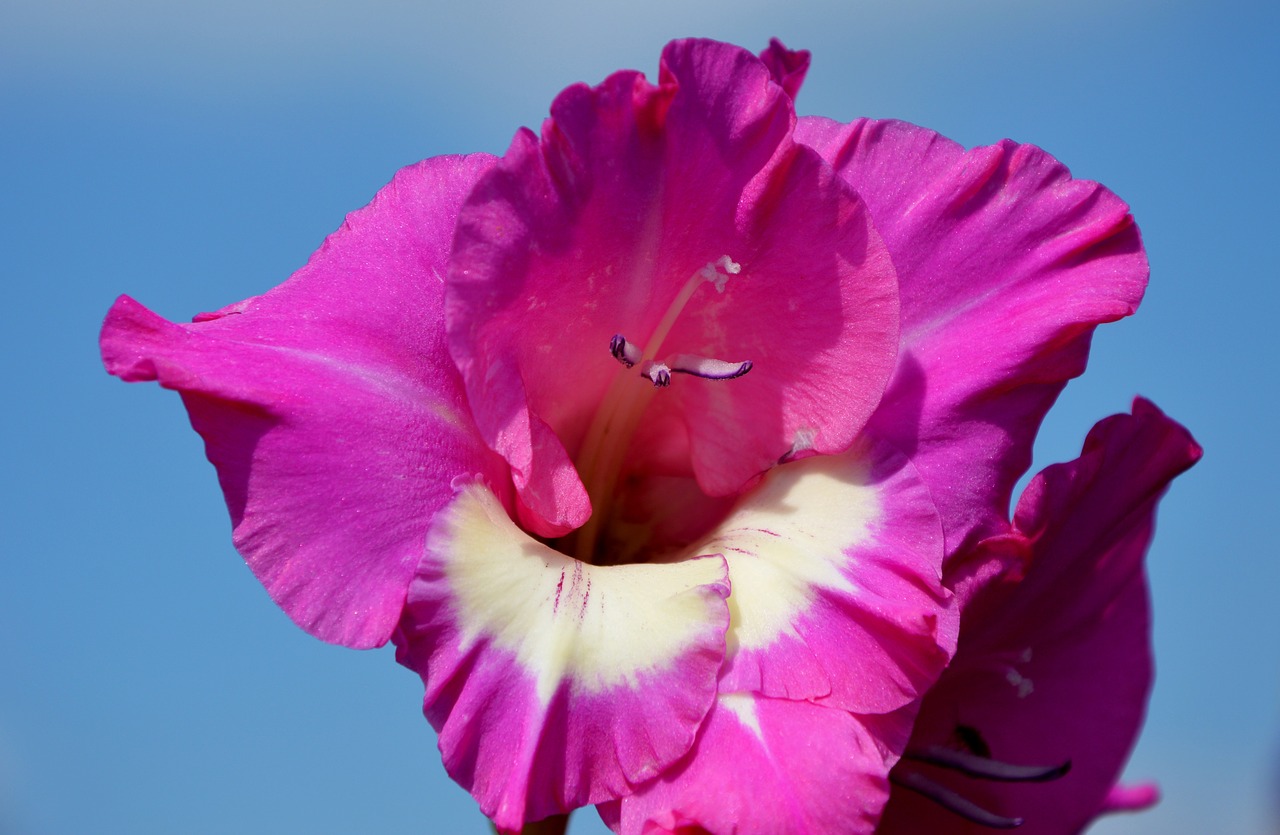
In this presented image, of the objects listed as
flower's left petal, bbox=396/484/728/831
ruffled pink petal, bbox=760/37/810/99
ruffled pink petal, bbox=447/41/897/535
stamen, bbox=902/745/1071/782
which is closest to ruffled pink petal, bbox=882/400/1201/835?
stamen, bbox=902/745/1071/782

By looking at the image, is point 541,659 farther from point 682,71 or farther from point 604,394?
point 682,71

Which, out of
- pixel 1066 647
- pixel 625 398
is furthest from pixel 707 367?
pixel 1066 647

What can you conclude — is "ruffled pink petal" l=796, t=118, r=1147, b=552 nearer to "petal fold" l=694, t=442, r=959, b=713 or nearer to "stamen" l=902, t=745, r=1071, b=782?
"petal fold" l=694, t=442, r=959, b=713

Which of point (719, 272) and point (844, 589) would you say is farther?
point (719, 272)

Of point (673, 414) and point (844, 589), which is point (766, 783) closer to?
point (844, 589)

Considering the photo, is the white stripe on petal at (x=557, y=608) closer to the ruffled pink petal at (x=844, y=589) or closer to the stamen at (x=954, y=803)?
the ruffled pink petal at (x=844, y=589)
